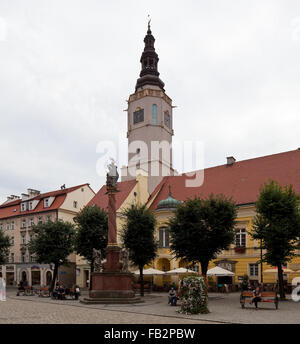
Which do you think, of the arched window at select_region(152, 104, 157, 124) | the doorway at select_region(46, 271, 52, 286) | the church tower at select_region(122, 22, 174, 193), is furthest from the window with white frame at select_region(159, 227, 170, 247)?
the arched window at select_region(152, 104, 157, 124)

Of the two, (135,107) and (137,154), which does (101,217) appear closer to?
(137,154)

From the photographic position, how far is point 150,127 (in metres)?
59.0

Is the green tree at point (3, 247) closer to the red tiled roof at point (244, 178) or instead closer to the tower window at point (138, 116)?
the red tiled roof at point (244, 178)

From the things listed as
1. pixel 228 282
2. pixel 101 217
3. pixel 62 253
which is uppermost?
pixel 101 217

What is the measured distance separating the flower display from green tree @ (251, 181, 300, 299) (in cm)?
969

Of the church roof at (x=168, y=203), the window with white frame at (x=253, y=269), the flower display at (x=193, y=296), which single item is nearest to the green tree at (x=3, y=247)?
the church roof at (x=168, y=203)

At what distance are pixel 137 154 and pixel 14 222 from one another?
20851mm

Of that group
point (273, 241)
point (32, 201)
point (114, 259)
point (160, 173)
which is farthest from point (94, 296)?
point (32, 201)

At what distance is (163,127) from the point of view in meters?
59.8

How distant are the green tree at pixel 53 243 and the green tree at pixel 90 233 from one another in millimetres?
1939

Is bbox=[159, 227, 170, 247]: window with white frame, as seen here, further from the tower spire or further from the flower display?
the tower spire

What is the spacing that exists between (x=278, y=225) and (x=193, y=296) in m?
10.9

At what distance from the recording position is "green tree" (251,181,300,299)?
1046 inches

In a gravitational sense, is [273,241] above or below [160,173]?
below
